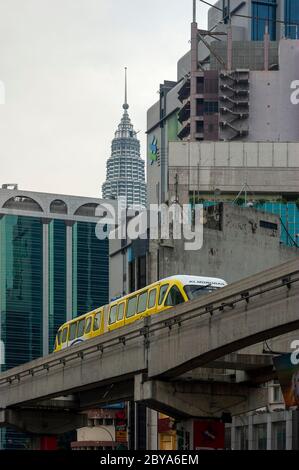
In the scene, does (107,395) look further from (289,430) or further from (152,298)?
(289,430)

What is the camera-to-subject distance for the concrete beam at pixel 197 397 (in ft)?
194

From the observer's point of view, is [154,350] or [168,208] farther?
[168,208]

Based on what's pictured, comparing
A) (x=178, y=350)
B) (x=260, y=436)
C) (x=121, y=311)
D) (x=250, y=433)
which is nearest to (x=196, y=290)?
(x=178, y=350)

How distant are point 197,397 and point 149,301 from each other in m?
5.43

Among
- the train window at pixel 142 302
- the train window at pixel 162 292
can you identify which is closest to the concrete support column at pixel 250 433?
the train window at pixel 142 302

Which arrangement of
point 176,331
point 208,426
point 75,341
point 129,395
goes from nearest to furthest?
point 176,331, point 208,426, point 129,395, point 75,341

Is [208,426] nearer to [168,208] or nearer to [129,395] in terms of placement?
[129,395]

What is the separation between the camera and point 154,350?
58.2 metres

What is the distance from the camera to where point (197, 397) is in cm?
6100

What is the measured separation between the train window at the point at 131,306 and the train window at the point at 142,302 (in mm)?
599

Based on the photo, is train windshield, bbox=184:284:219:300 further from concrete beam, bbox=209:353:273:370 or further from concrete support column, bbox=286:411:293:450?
concrete support column, bbox=286:411:293:450

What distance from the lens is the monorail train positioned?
200ft
